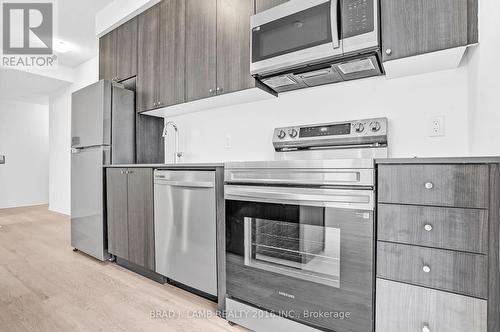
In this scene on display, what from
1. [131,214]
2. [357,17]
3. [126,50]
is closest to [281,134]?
[357,17]

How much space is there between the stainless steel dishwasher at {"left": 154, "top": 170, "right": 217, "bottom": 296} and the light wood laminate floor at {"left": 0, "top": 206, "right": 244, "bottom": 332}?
0.55 ft

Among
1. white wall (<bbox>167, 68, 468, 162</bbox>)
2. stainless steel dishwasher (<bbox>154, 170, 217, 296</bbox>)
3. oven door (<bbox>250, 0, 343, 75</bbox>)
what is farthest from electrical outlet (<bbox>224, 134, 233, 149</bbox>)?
oven door (<bbox>250, 0, 343, 75</bbox>)

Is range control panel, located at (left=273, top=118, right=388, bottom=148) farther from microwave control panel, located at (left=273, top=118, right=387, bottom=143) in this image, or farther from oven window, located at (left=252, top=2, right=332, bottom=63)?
oven window, located at (left=252, top=2, right=332, bottom=63)

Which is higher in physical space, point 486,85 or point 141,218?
point 486,85

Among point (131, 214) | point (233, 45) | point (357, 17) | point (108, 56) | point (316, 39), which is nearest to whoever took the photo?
point (357, 17)

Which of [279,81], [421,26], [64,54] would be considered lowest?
[279,81]

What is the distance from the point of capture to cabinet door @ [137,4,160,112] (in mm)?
2676

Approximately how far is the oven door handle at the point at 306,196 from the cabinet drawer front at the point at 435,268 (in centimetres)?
21

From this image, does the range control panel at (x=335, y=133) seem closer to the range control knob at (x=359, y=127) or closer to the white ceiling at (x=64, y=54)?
the range control knob at (x=359, y=127)

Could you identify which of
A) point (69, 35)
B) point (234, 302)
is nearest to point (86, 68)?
point (69, 35)

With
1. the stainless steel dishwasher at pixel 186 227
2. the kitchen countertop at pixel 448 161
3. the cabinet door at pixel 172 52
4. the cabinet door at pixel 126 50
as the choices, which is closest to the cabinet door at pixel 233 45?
the cabinet door at pixel 172 52

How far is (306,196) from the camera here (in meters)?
1.39

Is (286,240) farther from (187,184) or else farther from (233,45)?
(233,45)

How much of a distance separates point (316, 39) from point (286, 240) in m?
1.20
